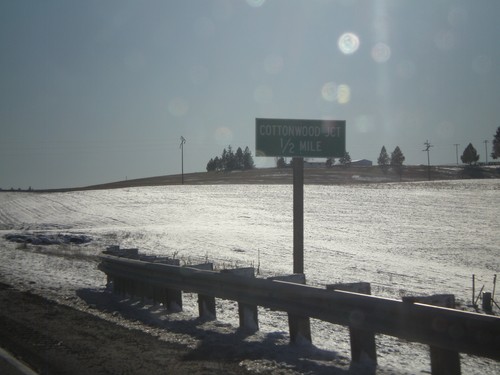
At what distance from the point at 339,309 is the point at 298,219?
4133 millimetres

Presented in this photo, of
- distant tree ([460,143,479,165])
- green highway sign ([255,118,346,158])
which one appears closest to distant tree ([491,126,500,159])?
distant tree ([460,143,479,165])

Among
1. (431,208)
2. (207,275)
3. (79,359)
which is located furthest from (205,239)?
(431,208)

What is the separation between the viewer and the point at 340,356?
6602 millimetres

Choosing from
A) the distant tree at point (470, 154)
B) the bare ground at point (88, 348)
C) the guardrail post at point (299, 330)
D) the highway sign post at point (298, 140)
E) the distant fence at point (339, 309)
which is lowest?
the bare ground at point (88, 348)

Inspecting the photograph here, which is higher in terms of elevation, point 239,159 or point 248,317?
point 239,159

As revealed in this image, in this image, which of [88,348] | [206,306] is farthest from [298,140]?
[88,348]

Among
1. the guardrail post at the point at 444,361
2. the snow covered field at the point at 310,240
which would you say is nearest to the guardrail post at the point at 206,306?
the snow covered field at the point at 310,240

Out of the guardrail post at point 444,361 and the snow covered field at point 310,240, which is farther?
the snow covered field at point 310,240

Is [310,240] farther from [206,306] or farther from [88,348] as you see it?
[88,348]

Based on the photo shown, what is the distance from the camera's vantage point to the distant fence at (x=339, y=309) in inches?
201

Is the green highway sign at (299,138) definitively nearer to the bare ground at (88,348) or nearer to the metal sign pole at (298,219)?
the metal sign pole at (298,219)

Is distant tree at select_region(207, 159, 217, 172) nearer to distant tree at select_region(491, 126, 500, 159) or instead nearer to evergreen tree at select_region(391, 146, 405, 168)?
evergreen tree at select_region(391, 146, 405, 168)

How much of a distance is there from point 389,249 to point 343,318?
18.0m

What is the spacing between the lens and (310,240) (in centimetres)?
2577
